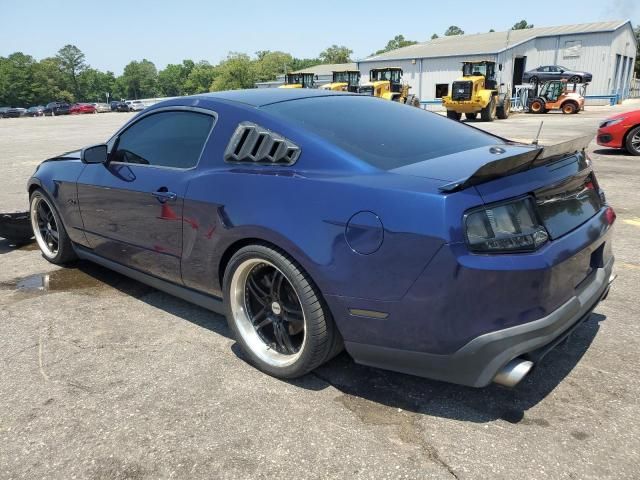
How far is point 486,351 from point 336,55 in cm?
13966

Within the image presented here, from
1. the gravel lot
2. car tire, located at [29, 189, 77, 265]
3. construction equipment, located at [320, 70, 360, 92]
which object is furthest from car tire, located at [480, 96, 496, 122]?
car tire, located at [29, 189, 77, 265]

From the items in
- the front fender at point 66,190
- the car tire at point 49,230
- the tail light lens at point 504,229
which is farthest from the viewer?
the car tire at point 49,230

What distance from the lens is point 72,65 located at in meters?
121

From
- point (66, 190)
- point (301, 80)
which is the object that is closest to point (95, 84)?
point (301, 80)

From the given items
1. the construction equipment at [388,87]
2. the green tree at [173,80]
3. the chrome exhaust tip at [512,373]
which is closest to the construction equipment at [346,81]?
the construction equipment at [388,87]

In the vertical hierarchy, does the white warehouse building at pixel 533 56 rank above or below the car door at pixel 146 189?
above

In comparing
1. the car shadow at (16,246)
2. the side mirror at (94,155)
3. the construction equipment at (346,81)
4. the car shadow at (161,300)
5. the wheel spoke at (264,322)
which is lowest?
the car shadow at (16,246)

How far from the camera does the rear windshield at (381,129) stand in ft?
8.52

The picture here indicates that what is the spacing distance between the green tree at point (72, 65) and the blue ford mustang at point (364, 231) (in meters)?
130

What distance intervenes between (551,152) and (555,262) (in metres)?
0.52

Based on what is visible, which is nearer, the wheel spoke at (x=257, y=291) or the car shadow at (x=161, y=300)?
the wheel spoke at (x=257, y=291)

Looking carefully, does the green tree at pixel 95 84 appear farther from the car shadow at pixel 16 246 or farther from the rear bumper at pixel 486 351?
the rear bumper at pixel 486 351

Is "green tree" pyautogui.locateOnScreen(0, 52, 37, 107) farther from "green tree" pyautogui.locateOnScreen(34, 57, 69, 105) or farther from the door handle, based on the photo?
the door handle

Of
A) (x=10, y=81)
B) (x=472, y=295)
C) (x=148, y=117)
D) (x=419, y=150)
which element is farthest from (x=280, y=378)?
(x=10, y=81)
